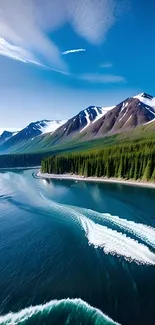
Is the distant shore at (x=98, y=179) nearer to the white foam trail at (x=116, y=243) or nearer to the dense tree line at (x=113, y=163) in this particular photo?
the dense tree line at (x=113, y=163)

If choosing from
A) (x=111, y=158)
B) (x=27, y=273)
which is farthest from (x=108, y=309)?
(x=111, y=158)

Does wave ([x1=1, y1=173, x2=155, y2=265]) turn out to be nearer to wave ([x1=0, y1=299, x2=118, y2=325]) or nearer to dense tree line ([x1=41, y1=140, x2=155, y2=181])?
wave ([x1=0, y1=299, x2=118, y2=325])

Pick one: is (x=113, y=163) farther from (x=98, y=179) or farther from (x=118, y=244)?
(x=118, y=244)

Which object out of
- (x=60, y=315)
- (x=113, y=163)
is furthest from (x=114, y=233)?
(x=113, y=163)

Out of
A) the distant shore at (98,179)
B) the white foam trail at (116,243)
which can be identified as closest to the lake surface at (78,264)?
the white foam trail at (116,243)

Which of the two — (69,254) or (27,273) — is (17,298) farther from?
(69,254)
